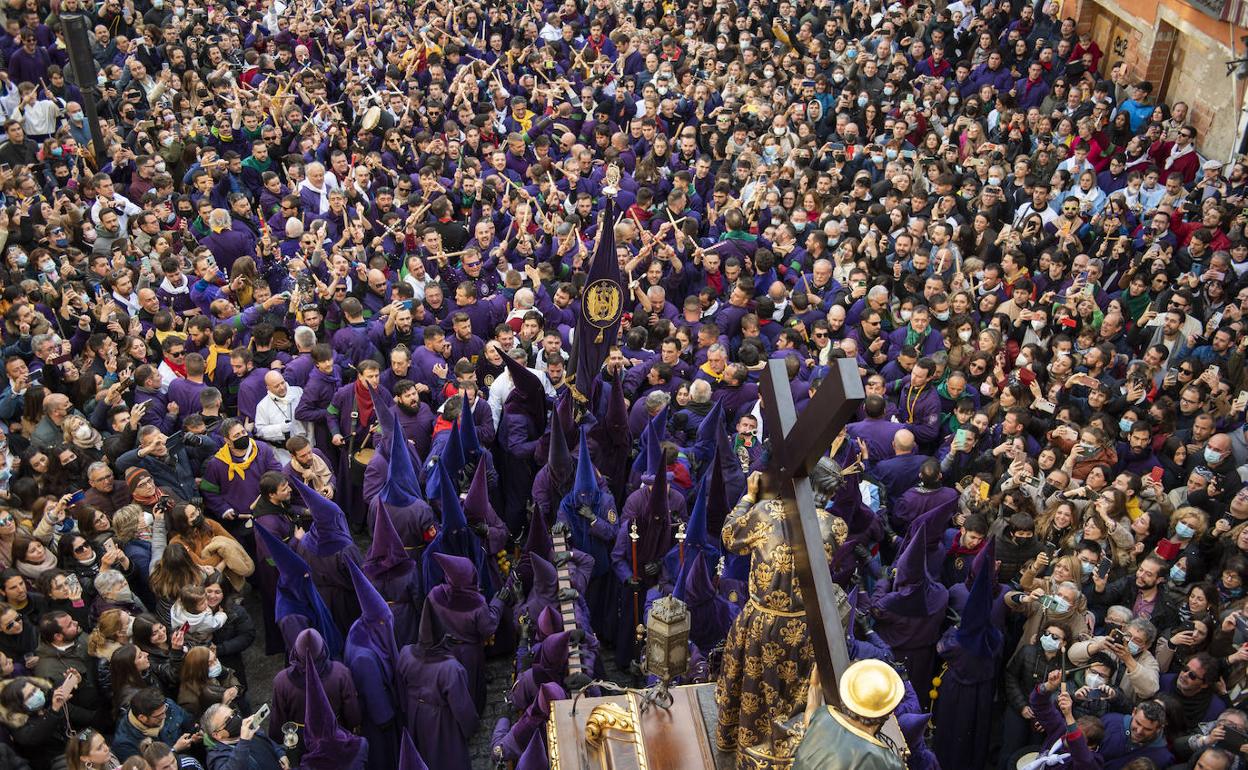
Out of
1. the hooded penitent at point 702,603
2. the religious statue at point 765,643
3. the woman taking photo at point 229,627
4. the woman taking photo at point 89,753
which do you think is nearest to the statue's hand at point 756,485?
the religious statue at point 765,643

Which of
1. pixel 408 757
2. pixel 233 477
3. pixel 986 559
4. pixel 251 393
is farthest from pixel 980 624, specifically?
pixel 251 393

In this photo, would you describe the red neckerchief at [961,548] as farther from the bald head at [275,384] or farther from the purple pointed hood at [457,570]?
the bald head at [275,384]

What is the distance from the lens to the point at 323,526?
28.4ft

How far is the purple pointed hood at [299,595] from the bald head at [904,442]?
15.5 ft

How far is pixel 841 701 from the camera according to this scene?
4207 mm

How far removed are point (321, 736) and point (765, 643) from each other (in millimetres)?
3288

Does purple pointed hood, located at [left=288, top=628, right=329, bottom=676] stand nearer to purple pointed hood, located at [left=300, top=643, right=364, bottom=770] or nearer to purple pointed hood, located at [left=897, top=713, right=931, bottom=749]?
purple pointed hood, located at [left=300, top=643, right=364, bottom=770]

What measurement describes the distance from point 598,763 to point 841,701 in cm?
139

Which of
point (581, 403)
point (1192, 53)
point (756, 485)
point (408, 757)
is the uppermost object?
point (1192, 53)

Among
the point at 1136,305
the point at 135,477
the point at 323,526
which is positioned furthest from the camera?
the point at 1136,305

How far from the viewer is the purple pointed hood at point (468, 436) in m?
9.71

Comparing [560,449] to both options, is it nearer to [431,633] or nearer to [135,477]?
[431,633]

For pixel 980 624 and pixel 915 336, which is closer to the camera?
pixel 980 624

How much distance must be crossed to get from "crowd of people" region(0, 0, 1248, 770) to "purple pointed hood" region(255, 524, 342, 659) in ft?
0.12
